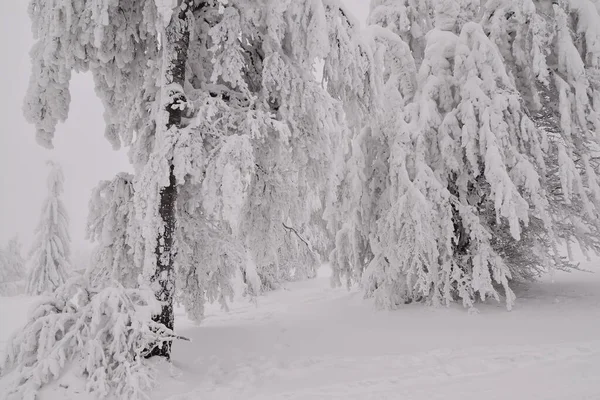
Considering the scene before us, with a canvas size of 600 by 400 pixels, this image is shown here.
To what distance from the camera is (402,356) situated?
5.10 m

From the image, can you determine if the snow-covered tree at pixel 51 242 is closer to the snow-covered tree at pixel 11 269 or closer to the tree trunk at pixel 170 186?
the snow-covered tree at pixel 11 269

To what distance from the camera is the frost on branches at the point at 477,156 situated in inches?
262

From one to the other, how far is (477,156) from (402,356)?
4.07m

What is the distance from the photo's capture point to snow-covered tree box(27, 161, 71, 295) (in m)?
18.5

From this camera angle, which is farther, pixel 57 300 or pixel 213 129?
pixel 213 129

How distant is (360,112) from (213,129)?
231 cm

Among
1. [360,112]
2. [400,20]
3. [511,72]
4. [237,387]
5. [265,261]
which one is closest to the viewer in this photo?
[237,387]

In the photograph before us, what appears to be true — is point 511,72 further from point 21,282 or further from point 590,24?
point 21,282

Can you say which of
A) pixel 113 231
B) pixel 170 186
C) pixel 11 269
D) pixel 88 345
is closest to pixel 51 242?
pixel 113 231

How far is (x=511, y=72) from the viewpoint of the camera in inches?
295

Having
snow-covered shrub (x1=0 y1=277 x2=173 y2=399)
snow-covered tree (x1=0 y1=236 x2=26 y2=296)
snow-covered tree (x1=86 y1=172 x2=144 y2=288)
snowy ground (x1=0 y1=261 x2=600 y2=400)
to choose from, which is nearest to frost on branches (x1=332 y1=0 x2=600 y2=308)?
snowy ground (x1=0 y1=261 x2=600 y2=400)

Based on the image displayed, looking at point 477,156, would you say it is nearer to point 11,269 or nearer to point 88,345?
point 88,345

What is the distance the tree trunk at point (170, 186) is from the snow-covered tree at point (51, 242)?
1685 cm

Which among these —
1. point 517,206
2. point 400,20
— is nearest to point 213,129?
point 517,206
